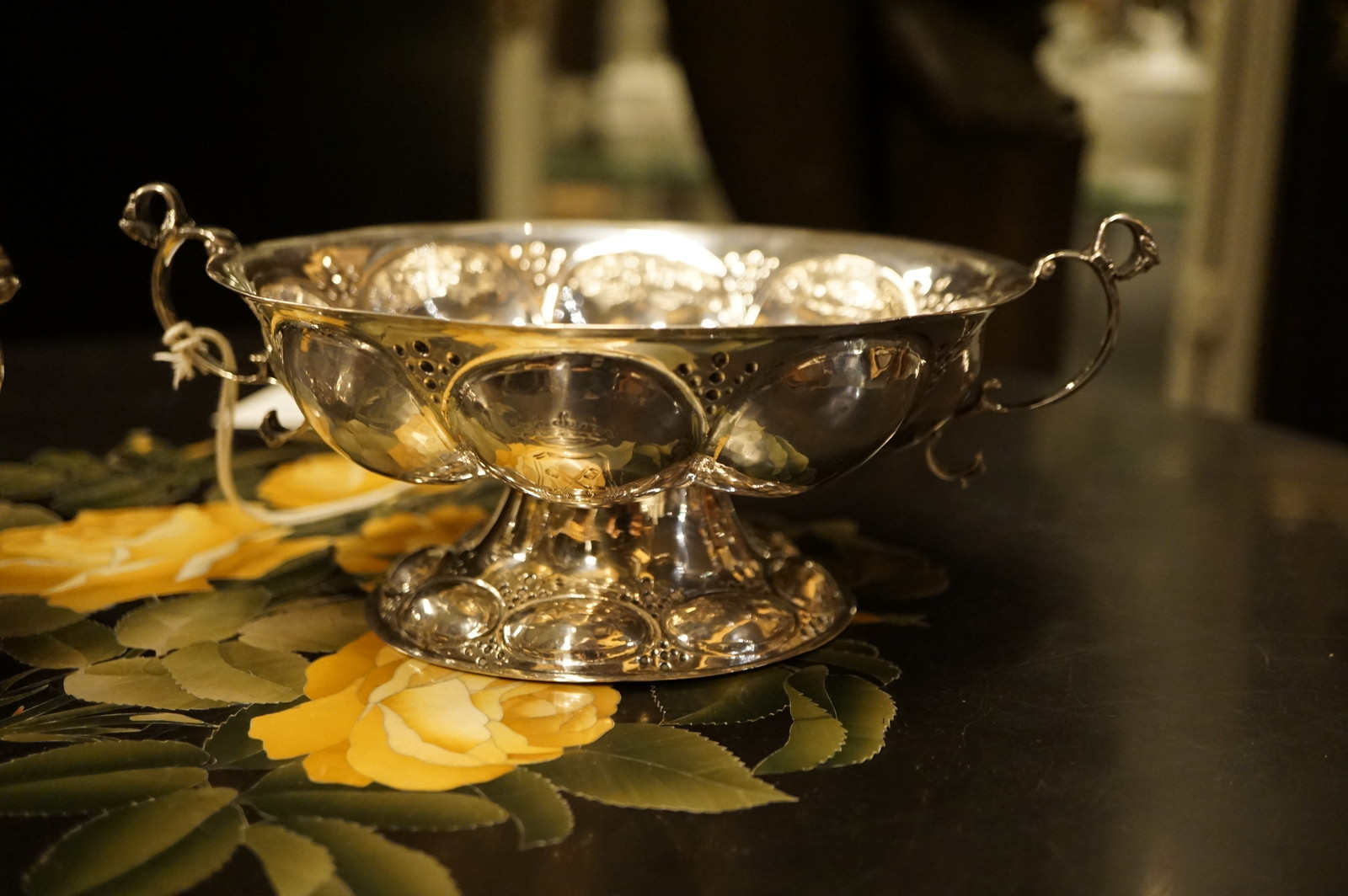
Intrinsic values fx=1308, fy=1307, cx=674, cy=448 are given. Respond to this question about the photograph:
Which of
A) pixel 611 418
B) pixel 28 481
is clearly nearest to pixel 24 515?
pixel 28 481

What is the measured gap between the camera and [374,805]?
16.1 inches

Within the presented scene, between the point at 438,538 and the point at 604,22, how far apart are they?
78.2 inches

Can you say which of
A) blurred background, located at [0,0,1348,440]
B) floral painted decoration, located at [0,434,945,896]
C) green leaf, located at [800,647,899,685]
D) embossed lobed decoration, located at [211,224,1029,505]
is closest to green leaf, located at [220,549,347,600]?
floral painted decoration, located at [0,434,945,896]

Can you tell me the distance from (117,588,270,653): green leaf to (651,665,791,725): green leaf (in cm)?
19

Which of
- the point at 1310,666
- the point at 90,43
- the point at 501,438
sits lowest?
the point at 1310,666

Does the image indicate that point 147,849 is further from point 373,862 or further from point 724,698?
point 724,698

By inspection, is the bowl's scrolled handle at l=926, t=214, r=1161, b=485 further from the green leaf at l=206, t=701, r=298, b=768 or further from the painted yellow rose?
the green leaf at l=206, t=701, r=298, b=768

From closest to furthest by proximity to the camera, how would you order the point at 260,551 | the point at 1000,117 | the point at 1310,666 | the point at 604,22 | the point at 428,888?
the point at 428,888, the point at 1310,666, the point at 260,551, the point at 1000,117, the point at 604,22

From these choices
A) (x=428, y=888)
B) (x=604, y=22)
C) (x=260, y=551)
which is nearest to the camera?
(x=428, y=888)

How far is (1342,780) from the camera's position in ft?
1.47

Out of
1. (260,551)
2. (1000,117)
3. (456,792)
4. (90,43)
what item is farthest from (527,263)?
(90,43)

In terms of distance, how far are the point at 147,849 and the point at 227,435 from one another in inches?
12.1

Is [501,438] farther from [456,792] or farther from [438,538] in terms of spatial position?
[438,538]

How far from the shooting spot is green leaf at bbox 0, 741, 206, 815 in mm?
403
